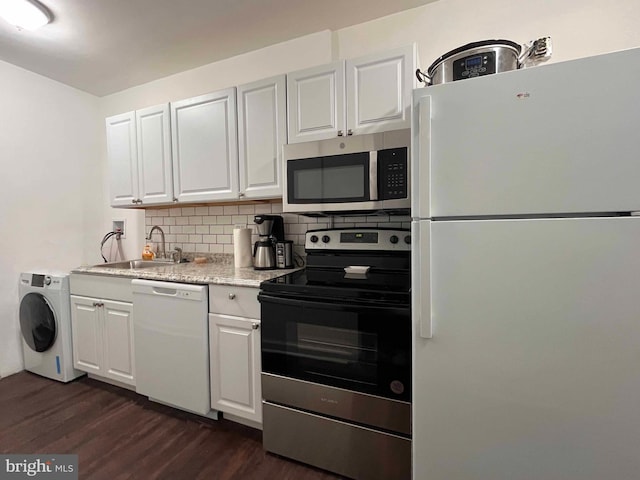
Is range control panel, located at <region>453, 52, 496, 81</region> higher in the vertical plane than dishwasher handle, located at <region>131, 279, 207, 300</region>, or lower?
higher

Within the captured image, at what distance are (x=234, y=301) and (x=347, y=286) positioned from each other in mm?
676

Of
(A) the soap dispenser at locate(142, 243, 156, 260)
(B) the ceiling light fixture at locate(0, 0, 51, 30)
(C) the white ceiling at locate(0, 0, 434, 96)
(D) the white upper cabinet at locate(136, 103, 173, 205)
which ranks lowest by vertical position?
(A) the soap dispenser at locate(142, 243, 156, 260)

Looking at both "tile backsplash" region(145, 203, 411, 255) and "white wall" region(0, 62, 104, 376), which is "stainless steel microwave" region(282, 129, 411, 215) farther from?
"white wall" region(0, 62, 104, 376)

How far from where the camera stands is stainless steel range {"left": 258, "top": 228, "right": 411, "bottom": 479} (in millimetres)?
1297

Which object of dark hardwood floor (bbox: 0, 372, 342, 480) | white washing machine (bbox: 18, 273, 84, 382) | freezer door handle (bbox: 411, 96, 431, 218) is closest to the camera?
freezer door handle (bbox: 411, 96, 431, 218)

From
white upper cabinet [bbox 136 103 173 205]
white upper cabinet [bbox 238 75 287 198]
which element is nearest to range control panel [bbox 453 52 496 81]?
white upper cabinet [bbox 238 75 287 198]

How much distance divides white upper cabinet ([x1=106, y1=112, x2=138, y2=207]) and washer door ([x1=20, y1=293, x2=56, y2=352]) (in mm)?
960

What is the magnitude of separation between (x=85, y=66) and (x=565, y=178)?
11.5 feet

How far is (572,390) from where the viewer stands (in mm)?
964

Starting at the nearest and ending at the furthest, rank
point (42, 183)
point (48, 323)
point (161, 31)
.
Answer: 1. point (161, 31)
2. point (48, 323)
3. point (42, 183)

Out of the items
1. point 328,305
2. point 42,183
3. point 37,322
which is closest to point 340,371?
point 328,305

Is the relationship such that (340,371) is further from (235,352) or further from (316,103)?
(316,103)

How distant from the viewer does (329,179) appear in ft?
5.58

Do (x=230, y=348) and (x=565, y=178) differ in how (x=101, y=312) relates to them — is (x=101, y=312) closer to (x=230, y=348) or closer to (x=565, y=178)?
(x=230, y=348)
